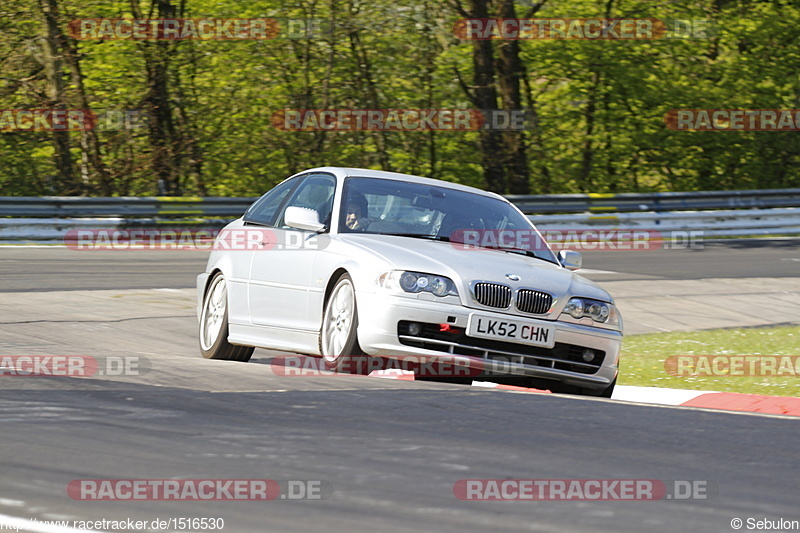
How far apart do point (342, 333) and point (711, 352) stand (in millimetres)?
4582

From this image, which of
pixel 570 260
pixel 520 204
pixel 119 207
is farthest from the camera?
pixel 520 204

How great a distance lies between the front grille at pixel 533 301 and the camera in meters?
A: 7.23

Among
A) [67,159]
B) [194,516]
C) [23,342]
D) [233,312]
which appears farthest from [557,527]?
[67,159]

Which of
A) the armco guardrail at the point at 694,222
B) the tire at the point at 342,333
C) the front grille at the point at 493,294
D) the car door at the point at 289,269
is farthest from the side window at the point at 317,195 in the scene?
the armco guardrail at the point at 694,222

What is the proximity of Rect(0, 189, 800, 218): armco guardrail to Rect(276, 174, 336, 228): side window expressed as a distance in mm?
13483

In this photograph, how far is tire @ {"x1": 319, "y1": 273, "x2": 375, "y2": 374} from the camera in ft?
23.6

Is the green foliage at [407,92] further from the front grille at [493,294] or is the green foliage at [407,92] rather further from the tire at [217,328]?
the front grille at [493,294]

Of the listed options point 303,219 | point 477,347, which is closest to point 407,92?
point 303,219

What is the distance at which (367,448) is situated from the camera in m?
4.65

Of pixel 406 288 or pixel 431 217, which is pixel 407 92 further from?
pixel 406 288

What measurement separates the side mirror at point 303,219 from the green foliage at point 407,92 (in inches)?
720

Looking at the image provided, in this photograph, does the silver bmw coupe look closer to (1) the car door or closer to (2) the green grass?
(1) the car door

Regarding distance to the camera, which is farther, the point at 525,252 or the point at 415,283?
the point at 525,252

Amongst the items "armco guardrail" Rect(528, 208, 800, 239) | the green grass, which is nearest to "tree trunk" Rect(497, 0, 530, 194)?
"armco guardrail" Rect(528, 208, 800, 239)
